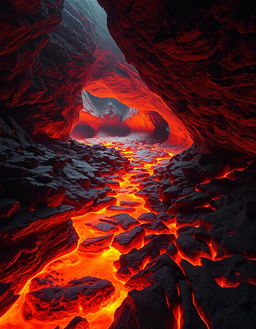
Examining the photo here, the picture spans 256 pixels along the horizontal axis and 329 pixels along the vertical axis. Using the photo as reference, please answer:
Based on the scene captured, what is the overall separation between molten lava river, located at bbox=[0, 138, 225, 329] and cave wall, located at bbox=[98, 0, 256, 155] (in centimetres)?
231

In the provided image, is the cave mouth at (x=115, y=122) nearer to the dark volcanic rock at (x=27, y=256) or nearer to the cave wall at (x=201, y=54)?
the cave wall at (x=201, y=54)

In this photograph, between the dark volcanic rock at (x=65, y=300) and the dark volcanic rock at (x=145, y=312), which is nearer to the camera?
the dark volcanic rock at (x=145, y=312)

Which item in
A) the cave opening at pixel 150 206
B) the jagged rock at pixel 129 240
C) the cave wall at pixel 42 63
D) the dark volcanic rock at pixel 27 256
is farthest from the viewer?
the cave wall at pixel 42 63

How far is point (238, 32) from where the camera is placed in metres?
1.85

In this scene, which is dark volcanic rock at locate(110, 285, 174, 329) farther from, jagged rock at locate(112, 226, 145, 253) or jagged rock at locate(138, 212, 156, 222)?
jagged rock at locate(138, 212, 156, 222)

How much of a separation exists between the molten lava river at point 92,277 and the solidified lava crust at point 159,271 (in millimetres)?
11

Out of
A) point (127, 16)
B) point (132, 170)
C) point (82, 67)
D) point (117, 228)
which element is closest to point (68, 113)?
point (82, 67)

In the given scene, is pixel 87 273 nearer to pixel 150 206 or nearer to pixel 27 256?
pixel 27 256

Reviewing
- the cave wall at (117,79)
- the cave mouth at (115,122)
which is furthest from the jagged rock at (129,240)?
the cave mouth at (115,122)

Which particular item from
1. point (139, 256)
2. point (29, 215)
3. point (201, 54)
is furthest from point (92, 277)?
point (201, 54)

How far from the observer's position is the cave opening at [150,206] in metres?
1.87

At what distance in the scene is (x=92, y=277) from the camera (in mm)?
2371

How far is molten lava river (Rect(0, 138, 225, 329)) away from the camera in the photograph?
6.41 feet

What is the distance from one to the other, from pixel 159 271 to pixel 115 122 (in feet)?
57.9
